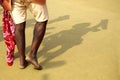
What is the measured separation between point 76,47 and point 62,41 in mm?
306

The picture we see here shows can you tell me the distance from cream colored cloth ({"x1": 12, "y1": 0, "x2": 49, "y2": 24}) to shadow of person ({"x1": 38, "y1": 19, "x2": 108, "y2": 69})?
0.72 metres

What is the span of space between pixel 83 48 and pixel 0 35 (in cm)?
140

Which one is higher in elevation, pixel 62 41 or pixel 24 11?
pixel 24 11

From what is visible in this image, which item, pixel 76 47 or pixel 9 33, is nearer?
pixel 9 33

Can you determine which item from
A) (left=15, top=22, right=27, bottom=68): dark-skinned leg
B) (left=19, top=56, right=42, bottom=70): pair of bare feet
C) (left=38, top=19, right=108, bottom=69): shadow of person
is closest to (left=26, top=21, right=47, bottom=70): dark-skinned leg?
(left=19, top=56, right=42, bottom=70): pair of bare feet

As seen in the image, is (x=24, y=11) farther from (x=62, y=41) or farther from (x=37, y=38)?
(x=62, y=41)

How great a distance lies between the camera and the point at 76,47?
170 inches

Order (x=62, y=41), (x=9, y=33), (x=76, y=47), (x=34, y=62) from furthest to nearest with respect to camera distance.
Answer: (x=62, y=41)
(x=76, y=47)
(x=9, y=33)
(x=34, y=62)

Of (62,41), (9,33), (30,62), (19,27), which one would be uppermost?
(19,27)

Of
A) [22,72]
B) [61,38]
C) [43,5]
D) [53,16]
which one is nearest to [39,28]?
[43,5]

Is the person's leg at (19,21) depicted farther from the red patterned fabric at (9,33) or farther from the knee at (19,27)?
the red patterned fabric at (9,33)

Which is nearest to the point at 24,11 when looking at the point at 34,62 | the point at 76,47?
the point at 34,62

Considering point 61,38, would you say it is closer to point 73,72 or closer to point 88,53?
point 88,53

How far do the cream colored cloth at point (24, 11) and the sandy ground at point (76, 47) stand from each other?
69 centimetres
